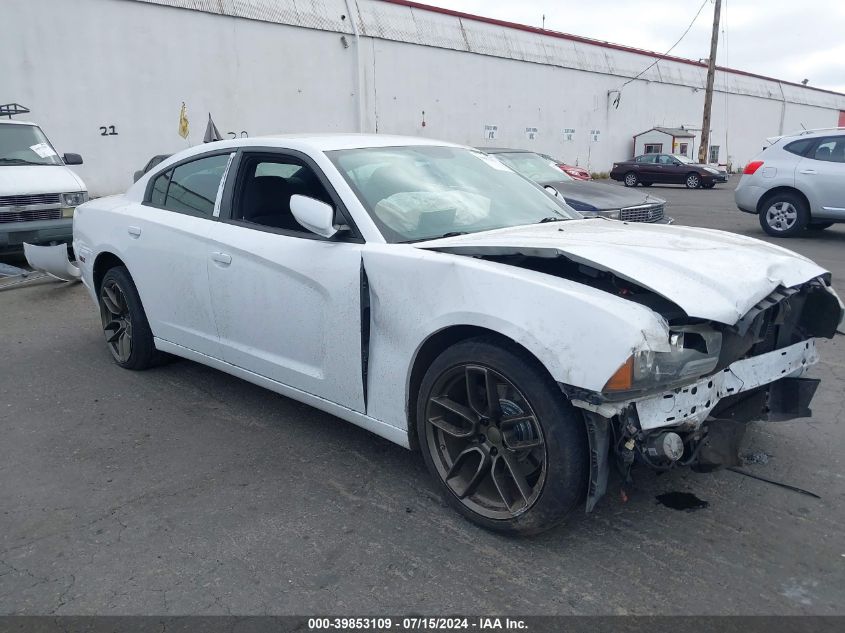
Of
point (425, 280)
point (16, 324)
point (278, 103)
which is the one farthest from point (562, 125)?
point (425, 280)


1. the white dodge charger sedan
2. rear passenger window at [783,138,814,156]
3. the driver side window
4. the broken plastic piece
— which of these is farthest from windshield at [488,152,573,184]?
the driver side window

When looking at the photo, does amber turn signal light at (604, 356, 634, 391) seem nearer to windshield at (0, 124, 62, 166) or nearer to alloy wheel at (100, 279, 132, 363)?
alloy wheel at (100, 279, 132, 363)

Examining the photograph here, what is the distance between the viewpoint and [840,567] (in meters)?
2.71

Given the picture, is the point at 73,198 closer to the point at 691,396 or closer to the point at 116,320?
the point at 116,320

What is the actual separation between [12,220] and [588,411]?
8.52 metres

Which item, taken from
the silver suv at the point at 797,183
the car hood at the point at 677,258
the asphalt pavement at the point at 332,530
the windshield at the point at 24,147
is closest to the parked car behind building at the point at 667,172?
the silver suv at the point at 797,183

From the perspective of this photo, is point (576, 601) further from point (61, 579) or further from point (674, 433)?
point (61, 579)

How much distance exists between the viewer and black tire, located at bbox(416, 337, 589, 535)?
265cm

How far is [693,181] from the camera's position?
97.1 ft

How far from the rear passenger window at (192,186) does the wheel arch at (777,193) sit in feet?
32.5

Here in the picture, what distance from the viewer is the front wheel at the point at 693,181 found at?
29375mm

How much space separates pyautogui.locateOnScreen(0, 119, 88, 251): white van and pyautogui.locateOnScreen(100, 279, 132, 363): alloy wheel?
4.35m

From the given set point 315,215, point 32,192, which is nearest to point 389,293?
point 315,215

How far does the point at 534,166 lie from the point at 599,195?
1512 mm
